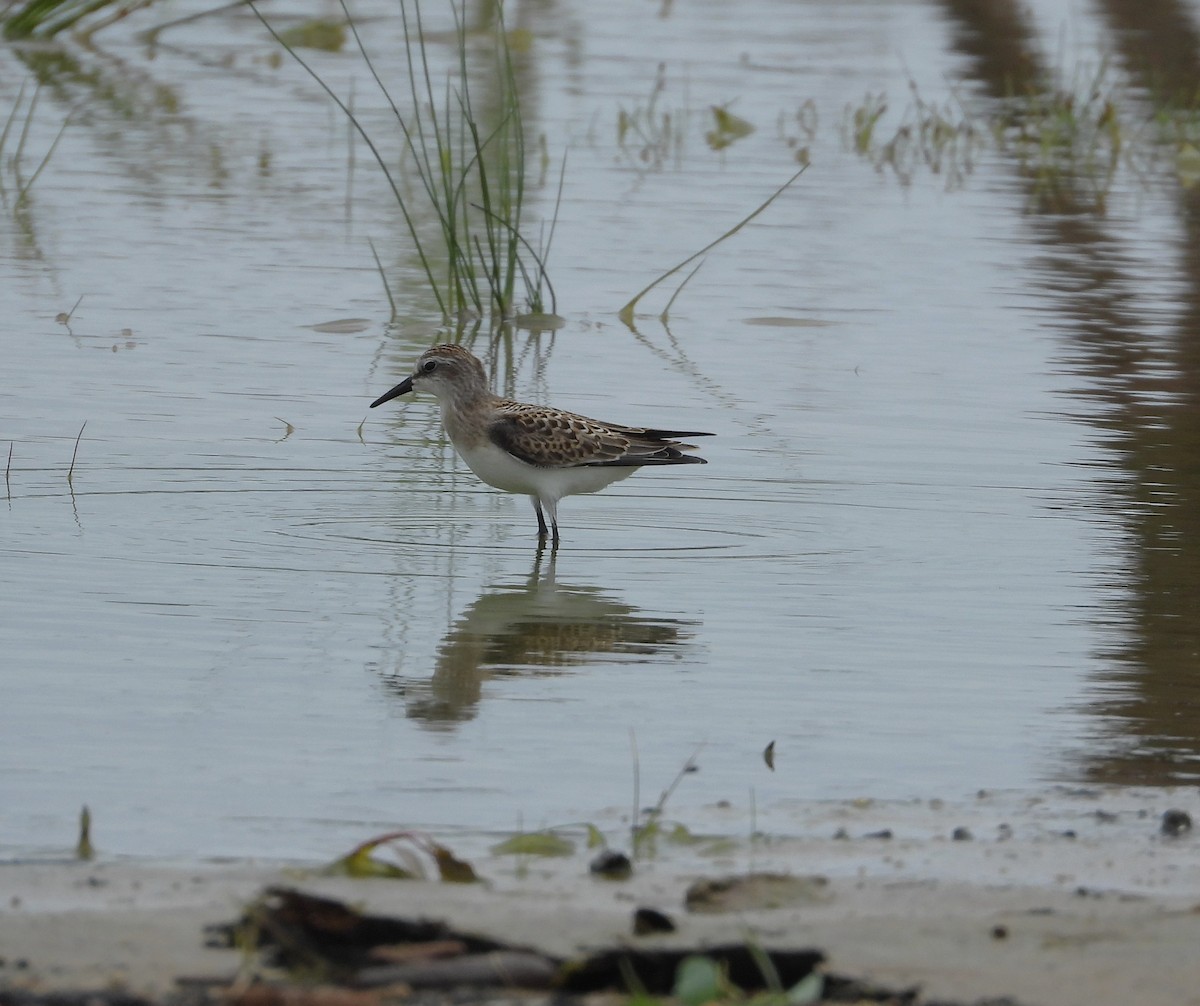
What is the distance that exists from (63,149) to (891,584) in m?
11.0

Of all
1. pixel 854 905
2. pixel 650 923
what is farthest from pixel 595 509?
pixel 650 923

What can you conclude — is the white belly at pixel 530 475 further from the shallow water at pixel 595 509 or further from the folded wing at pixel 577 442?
the shallow water at pixel 595 509

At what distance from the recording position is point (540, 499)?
8.66 meters

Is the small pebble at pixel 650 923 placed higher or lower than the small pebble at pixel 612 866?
higher

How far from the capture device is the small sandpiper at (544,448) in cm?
859

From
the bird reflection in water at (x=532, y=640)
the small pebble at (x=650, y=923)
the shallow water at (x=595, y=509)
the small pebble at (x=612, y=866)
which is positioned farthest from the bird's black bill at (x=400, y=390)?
the small pebble at (x=650, y=923)

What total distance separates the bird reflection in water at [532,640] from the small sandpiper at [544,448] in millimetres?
847

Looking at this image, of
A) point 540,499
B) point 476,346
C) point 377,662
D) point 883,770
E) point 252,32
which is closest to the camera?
point 883,770

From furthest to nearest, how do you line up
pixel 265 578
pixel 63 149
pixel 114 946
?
pixel 63 149 → pixel 265 578 → pixel 114 946

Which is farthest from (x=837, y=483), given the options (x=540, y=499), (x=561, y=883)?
(x=561, y=883)

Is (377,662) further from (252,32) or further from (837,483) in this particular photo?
(252,32)

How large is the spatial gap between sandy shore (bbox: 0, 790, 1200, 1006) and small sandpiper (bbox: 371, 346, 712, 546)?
3439 millimetres

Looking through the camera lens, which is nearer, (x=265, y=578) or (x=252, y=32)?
(x=265, y=578)

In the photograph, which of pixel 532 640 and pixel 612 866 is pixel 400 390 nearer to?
pixel 532 640
